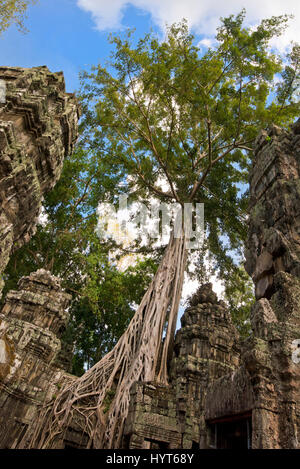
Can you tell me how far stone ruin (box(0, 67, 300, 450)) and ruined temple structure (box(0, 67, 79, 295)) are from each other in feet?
0.06

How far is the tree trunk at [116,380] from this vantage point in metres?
5.41

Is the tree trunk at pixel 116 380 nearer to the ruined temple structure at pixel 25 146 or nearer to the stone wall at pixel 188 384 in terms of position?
the stone wall at pixel 188 384

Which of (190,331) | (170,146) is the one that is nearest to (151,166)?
(170,146)

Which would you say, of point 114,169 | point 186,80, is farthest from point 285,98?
point 114,169

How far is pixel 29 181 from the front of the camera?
17.1ft

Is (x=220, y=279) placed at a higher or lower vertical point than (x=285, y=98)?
lower

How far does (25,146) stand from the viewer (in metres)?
5.10

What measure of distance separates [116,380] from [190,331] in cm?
178

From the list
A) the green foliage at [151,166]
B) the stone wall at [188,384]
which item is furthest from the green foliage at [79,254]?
the stone wall at [188,384]

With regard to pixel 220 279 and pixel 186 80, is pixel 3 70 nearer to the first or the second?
pixel 186 80

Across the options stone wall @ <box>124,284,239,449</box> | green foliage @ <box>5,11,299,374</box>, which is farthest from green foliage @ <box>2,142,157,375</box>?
stone wall @ <box>124,284,239,449</box>

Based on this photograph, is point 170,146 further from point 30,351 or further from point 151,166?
point 30,351

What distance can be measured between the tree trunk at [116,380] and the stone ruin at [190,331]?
243 mm

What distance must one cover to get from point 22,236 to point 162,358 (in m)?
3.71
